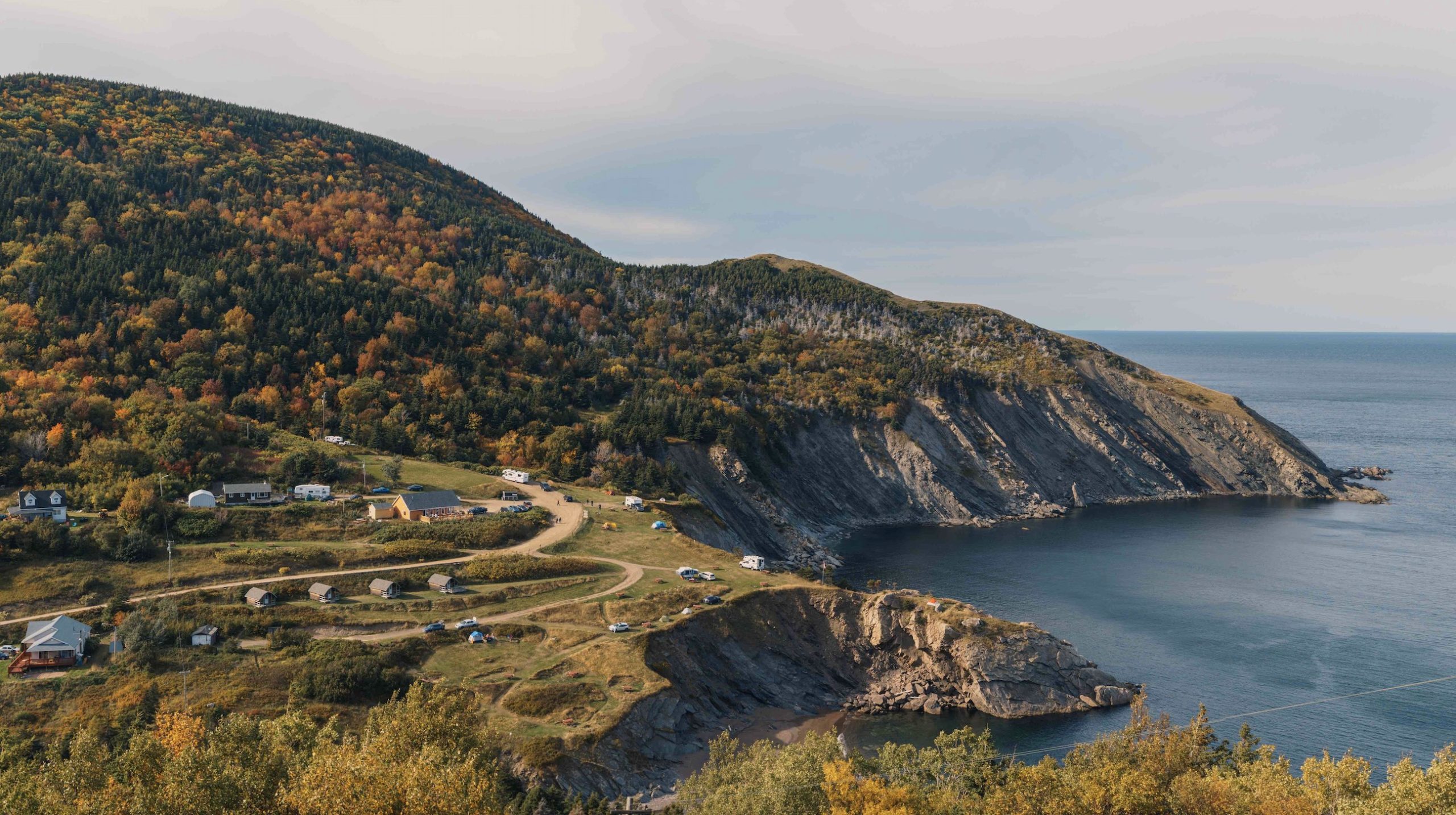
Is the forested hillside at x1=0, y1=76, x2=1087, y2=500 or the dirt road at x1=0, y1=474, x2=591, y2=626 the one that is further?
the forested hillside at x1=0, y1=76, x2=1087, y2=500

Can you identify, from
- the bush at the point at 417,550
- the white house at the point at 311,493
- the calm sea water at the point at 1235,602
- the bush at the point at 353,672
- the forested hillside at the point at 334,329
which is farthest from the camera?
the forested hillside at the point at 334,329

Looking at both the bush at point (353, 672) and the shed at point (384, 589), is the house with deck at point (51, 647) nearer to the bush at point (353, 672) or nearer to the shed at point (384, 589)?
the bush at point (353, 672)

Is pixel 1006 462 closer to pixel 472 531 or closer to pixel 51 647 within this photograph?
pixel 472 531

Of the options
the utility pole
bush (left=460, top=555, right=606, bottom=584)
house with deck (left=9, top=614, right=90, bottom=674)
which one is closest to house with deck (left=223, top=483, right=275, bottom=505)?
the utility pole

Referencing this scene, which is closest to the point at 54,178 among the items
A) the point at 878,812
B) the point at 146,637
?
the point at 146,637

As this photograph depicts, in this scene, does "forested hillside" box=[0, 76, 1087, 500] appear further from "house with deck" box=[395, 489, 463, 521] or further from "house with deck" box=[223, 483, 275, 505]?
"house with deck" box=[395, 489, 463, 521]

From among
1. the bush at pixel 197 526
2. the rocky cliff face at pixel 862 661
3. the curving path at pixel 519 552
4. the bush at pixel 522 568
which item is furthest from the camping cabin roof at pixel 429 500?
the rocky cliff face at pixel 862 661
